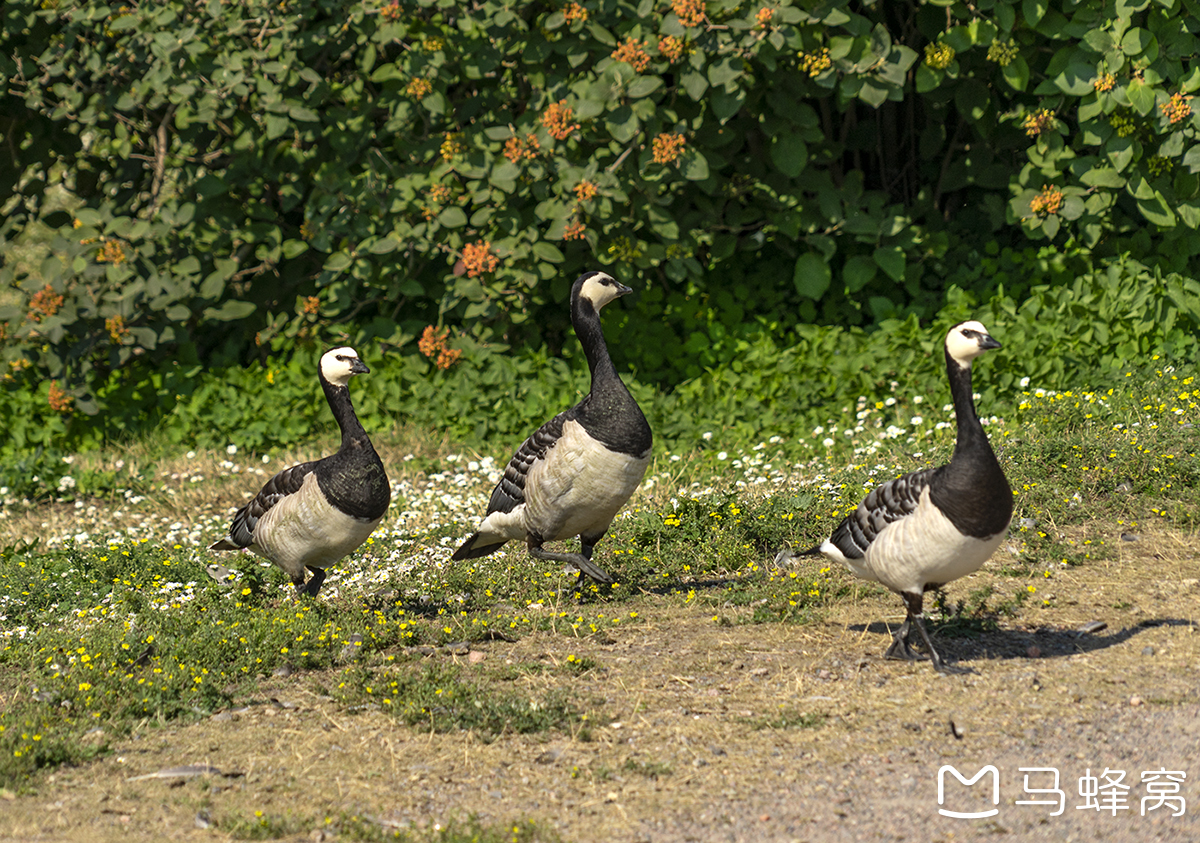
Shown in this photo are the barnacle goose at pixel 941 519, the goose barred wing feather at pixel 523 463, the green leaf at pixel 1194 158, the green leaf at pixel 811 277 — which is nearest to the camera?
the barnacle goose at pixel 941 519

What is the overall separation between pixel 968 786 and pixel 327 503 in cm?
363

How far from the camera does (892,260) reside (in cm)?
1123

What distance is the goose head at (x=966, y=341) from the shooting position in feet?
18.8

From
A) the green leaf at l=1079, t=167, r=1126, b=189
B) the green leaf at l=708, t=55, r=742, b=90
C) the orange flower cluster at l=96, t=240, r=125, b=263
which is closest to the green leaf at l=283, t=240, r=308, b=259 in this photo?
the orange flower cluster at l=96, t=240, r=125, b=263

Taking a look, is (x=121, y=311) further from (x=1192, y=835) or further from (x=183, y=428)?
(x=1192, y=835)

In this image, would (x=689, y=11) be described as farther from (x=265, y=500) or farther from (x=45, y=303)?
(x=45, y=303)

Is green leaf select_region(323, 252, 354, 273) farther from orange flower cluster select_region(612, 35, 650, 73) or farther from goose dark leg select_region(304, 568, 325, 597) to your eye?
goose dark leg select_region(304, 568, 325, 597)

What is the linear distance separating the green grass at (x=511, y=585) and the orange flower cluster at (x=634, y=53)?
3.16 m

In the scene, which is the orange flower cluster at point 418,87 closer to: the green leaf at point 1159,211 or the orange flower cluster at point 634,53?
the orange flower cluster at point 634,53

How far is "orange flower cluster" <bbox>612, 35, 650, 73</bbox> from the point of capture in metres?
9.62

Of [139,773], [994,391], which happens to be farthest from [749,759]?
[994,391]

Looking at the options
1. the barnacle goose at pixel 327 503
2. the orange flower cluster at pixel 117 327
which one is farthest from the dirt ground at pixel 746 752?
the orange flower cluster at pixel 117 327

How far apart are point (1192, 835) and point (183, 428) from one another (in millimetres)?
10237

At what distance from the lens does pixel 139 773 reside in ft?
16.8
